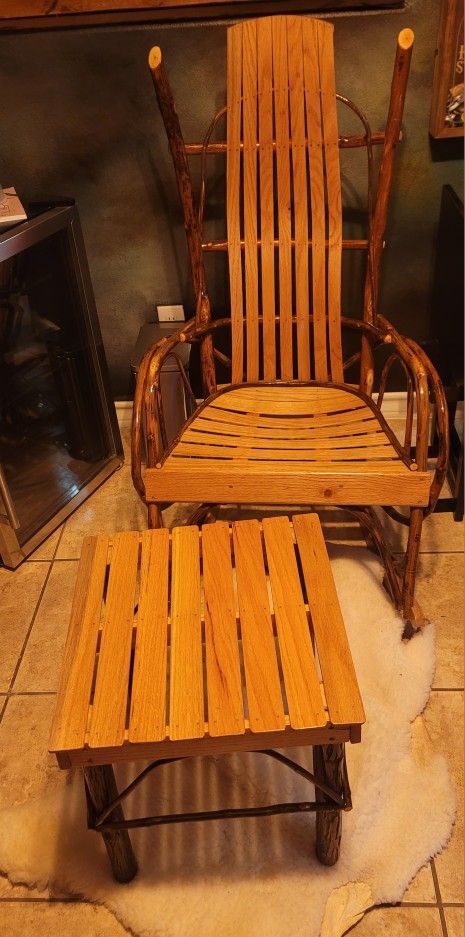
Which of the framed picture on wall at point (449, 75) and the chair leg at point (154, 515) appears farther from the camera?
the framed picture on wall at point (449, 75)

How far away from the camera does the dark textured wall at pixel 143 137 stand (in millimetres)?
2113

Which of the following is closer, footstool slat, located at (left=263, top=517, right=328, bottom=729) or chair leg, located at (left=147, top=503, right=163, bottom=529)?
footstool slat, located at (left=263, top=517, right=328, bottom=729)

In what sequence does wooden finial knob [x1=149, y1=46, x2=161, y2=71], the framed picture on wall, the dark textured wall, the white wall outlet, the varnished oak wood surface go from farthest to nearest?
the white wall outlet, the dark textured wall, the framed picture on wall, wooden finial knob [x1=149, y1=46, x2=161, y2=71], the varnished oak wood surface

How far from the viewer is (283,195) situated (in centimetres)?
208

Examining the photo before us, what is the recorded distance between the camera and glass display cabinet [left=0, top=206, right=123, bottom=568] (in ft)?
7.13

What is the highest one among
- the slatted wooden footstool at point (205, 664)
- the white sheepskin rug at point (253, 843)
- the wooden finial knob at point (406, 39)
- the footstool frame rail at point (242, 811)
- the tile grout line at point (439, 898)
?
the wooden finial knob at point (406, 39)

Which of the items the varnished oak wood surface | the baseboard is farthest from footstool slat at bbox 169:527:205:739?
the baseboard

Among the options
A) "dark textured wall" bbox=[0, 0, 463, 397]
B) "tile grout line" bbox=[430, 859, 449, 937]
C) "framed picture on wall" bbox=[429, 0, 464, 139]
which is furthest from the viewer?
"dark textured wall" bbox=[0, 0, 463, 397]

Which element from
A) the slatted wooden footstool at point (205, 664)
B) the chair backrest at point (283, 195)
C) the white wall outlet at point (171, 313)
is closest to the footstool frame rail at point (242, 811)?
the slatted wooden footstool at point (205, 664)

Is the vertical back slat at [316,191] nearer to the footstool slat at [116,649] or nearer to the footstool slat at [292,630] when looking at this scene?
the footstool slat at [292,630]

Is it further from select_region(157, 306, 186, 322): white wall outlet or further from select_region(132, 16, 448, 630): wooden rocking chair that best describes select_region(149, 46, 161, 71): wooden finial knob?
select_region(157, 306, 186, 322): white wall outlet

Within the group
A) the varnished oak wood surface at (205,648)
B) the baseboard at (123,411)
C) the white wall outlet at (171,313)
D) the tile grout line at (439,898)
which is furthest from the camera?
the baseboard at (123,411)

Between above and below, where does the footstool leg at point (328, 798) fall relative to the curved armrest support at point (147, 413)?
below

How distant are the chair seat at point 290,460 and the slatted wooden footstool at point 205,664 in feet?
0.54
